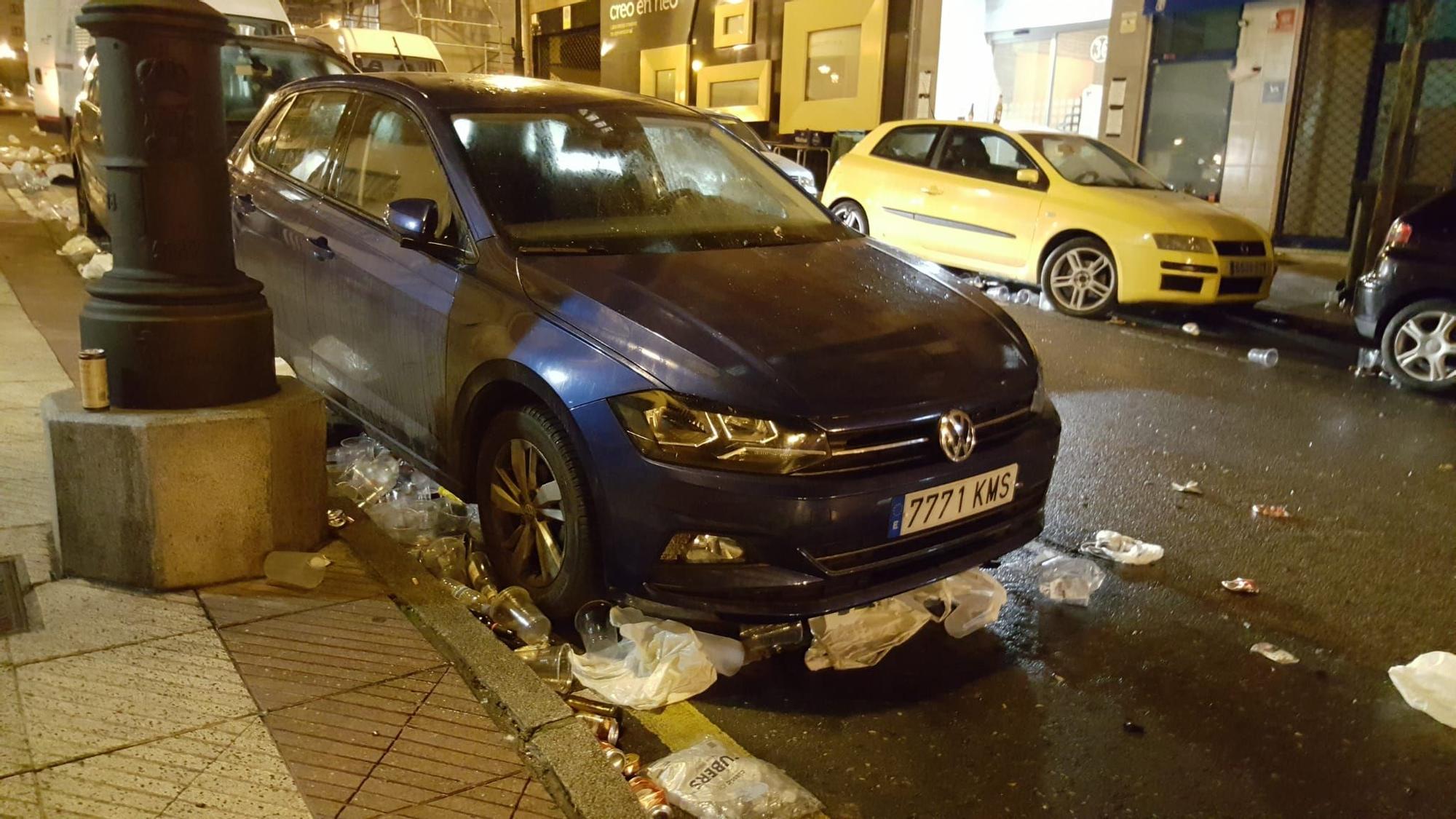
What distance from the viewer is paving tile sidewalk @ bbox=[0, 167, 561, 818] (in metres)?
2.42

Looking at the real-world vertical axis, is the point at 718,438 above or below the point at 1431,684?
above

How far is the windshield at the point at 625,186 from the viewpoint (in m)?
3.75

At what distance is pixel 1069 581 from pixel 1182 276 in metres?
5.60

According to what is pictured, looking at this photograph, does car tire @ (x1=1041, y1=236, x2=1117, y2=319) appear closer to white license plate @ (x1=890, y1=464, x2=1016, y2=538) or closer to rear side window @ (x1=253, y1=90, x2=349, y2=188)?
white license plate @ (x1=890, y1=464, x2=1016, y2=538)

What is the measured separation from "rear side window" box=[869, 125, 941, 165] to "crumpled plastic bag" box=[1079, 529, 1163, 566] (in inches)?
265

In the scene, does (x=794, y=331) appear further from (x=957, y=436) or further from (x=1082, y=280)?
(x=1082, y=280)

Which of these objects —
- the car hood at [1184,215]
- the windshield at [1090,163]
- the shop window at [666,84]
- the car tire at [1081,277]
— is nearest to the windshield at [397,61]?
the shop window at [666,84]

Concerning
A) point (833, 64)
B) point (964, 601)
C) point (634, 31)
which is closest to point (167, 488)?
point (964, 601)

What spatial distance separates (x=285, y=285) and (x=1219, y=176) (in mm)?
12450

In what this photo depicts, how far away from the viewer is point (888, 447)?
300cm

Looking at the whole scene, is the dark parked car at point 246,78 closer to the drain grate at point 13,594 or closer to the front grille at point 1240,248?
the drain grate at point 13,594

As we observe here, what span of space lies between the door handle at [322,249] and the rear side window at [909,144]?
720cm

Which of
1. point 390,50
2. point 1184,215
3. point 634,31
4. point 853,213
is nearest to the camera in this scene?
point 1184,215

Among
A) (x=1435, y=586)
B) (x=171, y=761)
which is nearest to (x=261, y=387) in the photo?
(x=171, y=761)
